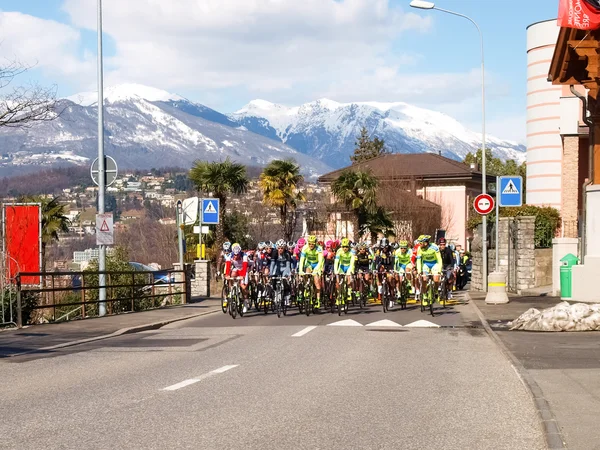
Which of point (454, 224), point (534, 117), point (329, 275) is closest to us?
point (329, 275)

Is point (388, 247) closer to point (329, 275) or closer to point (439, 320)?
point (329, 275)

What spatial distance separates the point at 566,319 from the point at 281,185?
1649 inches

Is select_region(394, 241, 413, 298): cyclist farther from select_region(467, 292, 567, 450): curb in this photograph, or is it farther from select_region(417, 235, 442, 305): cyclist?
select_region(467, 292, 567, 450): curb

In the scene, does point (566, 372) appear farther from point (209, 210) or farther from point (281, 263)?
point (209, 210)

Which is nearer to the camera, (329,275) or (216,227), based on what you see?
(329,275)

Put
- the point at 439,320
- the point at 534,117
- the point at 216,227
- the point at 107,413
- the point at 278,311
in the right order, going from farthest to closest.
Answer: the point at 216,227
the point at 534,117
the point at 278,311
the point at 439,320
the point at 107,413

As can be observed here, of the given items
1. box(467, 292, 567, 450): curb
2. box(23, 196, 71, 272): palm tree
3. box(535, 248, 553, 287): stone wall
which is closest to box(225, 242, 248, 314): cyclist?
box(467, 292, 567, 450): curb

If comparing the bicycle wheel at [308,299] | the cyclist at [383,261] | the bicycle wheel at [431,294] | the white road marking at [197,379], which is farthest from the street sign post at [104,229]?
the white road marking at [197,379]

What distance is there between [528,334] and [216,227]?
40.3 meters

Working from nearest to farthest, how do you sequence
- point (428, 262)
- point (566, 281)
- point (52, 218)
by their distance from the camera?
point (566, 281) < point (428, 262) < point (52, 218)

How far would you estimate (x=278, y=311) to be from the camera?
24391 millimetres

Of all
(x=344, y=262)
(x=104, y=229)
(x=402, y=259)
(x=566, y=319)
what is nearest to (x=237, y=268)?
(x=344, y=262)

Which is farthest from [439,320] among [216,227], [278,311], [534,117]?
[216,227]

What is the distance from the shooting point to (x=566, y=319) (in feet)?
59.0
